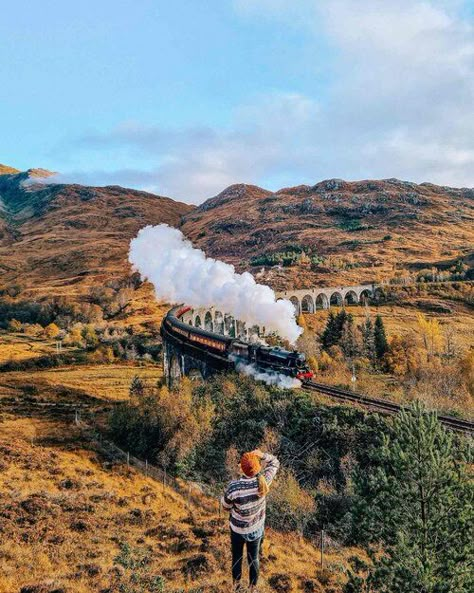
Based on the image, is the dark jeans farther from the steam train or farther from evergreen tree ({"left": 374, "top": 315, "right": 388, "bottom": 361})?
evergreen tree ({"left": 374, "top": 315, "right": 388, "bottom": 361})

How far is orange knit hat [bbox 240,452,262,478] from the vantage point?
25.7 ft

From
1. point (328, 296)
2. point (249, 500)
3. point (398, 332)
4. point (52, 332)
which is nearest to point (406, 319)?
point (398, 332)

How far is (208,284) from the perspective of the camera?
172 ft

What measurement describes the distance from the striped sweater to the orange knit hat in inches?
9.4

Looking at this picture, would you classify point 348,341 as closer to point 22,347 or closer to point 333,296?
point 333,296

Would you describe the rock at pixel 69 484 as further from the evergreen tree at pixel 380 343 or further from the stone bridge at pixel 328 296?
the stone bridge at pixel 328 296

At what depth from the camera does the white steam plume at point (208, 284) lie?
1699 inches

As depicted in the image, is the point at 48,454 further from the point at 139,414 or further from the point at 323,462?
the point at 323,462

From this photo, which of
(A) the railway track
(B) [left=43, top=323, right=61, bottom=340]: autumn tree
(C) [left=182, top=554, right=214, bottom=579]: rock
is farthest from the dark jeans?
(B) [left=43, top=323, right=61, bottom=340]: autumn tree

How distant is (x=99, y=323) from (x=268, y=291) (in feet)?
241

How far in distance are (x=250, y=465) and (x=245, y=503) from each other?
0.80 metres

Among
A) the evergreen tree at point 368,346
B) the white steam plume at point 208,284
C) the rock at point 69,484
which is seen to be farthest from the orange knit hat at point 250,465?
the evergreen tree at point 368,346

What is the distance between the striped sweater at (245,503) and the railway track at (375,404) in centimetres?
1772

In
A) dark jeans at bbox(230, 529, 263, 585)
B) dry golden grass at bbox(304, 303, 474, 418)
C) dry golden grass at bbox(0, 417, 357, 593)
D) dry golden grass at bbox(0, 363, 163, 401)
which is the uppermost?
dark jeans at bbox(230, 529, 263, 585)
